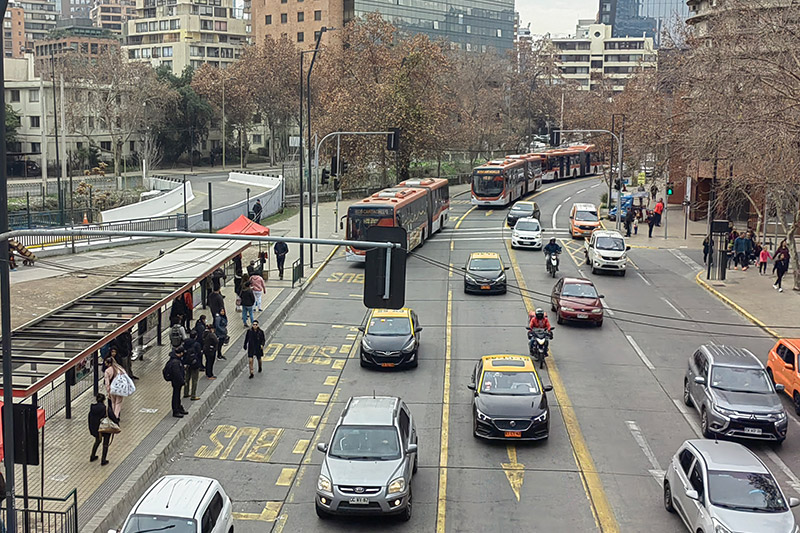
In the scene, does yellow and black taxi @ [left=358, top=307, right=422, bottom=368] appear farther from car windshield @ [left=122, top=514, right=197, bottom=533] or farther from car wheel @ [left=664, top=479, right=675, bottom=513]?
car windshield @ [left=122, top=514, right=197, bottom=533]

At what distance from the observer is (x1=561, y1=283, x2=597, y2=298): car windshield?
98.2 ft

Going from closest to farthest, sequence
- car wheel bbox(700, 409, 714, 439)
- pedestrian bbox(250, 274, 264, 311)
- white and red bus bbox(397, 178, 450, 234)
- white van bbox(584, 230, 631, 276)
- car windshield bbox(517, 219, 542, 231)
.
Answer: car wheel bbox(700, 409, 714, 439), pedestrian bbox(250, 274, 264, 311), white van bbox(584, 230, 631, 276), car windshield bbox(517, 219, 542, 231), white and red bus bbox(397, 178, 450, 234)

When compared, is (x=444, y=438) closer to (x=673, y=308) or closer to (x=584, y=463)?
(x=584, y=463)

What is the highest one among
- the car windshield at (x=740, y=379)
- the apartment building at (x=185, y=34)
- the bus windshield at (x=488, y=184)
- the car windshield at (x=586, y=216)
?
the apartment building at (x=185, y=34)

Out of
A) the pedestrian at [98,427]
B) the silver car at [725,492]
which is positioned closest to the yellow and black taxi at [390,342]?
the pedestrian at [98,427]

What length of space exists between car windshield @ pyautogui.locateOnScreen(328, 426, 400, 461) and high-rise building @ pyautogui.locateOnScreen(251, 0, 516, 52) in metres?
99.9

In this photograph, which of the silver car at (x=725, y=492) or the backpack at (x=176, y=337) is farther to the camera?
the backpack at (x=176, y=337)

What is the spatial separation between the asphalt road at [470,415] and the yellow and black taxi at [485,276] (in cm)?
46

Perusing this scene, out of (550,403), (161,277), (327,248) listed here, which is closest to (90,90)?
(327,248)

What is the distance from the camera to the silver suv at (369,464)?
14938 millimetres

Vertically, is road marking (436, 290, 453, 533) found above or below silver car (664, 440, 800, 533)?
below

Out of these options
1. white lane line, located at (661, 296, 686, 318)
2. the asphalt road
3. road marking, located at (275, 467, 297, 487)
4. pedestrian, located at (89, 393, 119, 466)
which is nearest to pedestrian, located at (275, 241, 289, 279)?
the asphalt road

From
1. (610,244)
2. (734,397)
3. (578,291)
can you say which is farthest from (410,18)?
(734,397)

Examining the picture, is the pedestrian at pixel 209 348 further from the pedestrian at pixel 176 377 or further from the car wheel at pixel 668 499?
the car wheel at pixel 668 499
